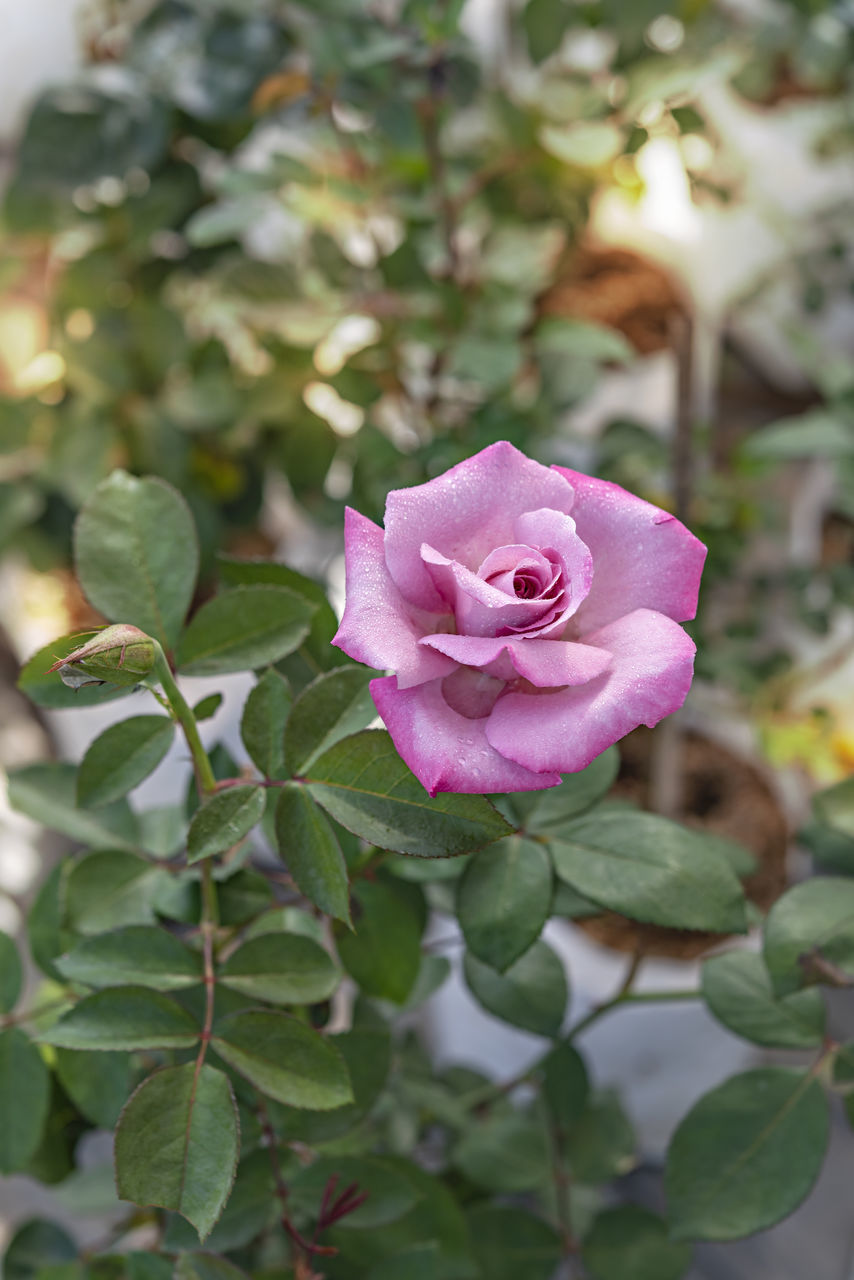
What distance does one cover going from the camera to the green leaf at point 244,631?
0.33m

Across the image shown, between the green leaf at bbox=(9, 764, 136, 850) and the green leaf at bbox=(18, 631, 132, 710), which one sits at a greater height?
the green leaf at bbox=(18, 631, 132, 710)

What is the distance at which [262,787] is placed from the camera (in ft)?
0.97

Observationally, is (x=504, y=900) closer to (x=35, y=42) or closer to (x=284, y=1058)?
(x=284, y=1058)

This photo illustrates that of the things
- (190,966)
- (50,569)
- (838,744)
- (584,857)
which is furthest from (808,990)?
(50,569)

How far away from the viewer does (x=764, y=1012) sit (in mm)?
380

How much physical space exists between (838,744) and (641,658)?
683 millimetres

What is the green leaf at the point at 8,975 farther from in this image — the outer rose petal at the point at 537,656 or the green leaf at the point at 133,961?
the outer rose petal at the point at 537,656

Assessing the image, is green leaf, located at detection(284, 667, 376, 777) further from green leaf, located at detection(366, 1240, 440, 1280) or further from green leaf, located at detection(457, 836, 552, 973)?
green leaf, located at detection(366, 1240, 440, 1280)

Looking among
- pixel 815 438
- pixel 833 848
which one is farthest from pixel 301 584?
pixel 815 438

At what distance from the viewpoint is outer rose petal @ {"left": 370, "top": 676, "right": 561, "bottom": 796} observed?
0.24m

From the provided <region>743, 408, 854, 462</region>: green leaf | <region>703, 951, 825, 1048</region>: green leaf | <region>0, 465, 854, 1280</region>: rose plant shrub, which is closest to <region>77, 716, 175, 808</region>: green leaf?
<region>0, 465, 854, 1280</region>: rose plant shrub

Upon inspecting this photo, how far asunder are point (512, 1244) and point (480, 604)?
0.34m

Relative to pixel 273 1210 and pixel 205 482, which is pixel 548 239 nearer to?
pixel 205 482

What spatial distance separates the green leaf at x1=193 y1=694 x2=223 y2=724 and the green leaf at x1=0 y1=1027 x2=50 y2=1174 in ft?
0.45
